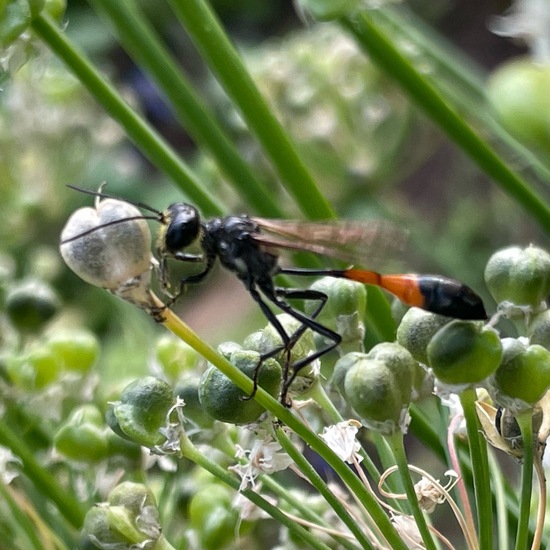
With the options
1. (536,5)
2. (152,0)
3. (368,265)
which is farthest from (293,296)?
(152,0)

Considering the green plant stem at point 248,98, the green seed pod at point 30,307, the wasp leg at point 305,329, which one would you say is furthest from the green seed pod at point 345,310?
the green seed pod at point 30,307

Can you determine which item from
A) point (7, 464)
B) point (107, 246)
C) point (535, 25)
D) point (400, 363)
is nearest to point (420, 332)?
point (400, 363)

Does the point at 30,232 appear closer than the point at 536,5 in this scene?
No

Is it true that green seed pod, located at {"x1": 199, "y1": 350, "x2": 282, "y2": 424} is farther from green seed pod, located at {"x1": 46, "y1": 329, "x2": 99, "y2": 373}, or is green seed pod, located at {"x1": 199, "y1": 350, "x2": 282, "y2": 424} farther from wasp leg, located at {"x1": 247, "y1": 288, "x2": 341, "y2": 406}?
green seed pod, located at {"x1": 46, "y1": 329, "x2": 99, "y2": 373}

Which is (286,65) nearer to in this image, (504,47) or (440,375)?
(440,375)

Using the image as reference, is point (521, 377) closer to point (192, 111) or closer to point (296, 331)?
point (296, 331)
